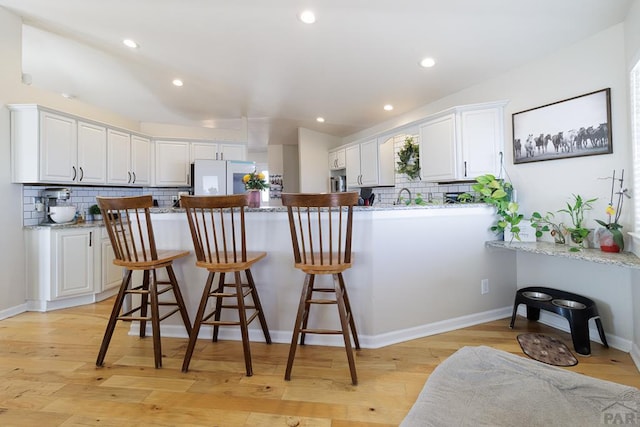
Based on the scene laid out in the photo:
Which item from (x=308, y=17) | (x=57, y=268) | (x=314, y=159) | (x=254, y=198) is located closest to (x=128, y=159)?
(x=57, y=268)

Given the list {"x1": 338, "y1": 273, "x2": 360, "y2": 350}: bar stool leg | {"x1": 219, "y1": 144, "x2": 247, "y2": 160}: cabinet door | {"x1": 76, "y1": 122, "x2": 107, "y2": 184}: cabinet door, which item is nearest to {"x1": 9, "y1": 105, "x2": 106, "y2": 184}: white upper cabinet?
{"x1": 76, "y1": 122, "x2": 107, "y2": 184}: cabinet door

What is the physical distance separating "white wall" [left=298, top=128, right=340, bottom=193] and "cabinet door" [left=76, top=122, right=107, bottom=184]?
3.07 m

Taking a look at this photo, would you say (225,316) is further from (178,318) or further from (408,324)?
(408,324)

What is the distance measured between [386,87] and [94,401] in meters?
3.79

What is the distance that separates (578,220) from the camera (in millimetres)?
2342

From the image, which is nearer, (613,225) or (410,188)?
(613,225)

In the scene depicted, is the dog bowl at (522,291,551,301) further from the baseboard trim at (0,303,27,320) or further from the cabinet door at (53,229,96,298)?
the baseboard trim at (0,303,27,320)

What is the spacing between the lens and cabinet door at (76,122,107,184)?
3.53 metres

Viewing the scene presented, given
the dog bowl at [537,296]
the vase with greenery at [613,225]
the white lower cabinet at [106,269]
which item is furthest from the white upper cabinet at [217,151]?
the vase with greenery at [613,225]

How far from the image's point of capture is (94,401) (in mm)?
1644

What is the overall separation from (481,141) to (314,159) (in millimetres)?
3411

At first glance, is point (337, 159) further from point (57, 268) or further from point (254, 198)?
point (57, 268)

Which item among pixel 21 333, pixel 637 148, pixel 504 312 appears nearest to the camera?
pixel 637 148

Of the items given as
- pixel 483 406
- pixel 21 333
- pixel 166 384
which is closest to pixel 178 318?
pixel 166 384
